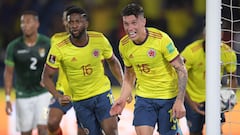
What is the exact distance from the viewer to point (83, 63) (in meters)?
6.19

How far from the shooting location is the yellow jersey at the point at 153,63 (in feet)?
18.4

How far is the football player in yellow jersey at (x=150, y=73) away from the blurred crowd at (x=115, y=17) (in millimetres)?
5278

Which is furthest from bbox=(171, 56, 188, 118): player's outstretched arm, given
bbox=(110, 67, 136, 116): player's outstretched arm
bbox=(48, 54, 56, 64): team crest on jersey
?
bbox=(48, 54, 56, 64): team crest on jersey

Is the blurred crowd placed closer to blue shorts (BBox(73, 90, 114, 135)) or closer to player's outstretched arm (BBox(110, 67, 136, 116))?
blue shorts (BBox(73, 90, 114, 135))

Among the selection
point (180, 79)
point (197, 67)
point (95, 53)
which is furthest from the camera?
point (197, 67)

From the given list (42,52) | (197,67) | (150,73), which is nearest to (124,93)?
(150,73)

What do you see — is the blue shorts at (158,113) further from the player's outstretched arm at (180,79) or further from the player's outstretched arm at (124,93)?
the player's outstretched arm at (180,79)

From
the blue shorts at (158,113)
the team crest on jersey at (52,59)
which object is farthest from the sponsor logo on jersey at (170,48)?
the team crest on jersey at (52,59)

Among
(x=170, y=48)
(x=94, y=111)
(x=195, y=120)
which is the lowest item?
(x=195, y=120)

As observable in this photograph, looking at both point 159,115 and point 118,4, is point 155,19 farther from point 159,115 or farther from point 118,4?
point 159,115

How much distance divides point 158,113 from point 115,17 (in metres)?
5.90

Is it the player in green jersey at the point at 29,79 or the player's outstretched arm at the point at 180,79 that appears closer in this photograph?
the player's outstretched arm at the point at 180,79

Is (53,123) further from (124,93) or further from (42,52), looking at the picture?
(124,93)

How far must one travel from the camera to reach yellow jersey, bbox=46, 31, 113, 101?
242 inches
